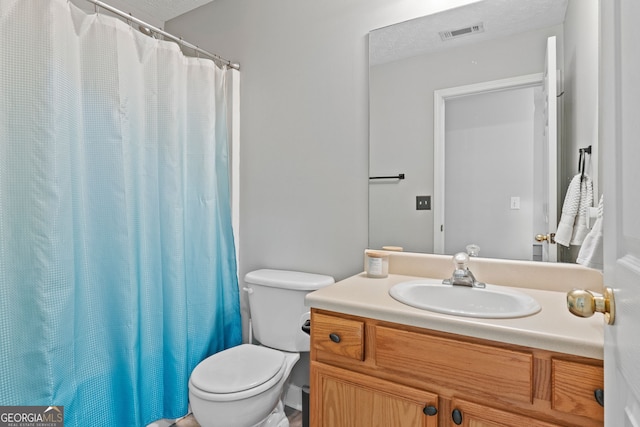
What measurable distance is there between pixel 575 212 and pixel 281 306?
53.0 inches

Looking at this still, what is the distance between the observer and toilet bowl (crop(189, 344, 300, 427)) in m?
1.35

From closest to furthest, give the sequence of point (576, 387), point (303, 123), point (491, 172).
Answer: point (576, 387) → point (491, 172) → point (303, 123)

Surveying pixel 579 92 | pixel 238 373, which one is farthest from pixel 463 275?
pixel 238 373

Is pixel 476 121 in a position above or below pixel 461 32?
below

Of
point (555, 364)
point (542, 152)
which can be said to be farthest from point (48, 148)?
point (542, 152)

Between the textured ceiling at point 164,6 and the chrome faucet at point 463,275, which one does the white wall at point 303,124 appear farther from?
the chrome faucet at point 463,275

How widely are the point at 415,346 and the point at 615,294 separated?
0.62 metres

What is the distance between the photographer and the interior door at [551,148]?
1312 mm

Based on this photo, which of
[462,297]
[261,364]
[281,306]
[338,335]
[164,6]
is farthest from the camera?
[164,6]

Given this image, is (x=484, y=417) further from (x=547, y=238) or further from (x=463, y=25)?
(x=463, y=25)

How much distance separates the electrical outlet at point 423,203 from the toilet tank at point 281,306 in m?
0.57

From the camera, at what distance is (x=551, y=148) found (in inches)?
52.2

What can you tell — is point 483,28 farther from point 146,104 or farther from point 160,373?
point 160,373

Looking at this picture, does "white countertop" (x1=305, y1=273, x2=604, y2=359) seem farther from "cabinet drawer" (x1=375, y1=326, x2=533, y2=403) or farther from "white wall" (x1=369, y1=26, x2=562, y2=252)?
"white wall" (x1=369, y1=26, x2=562, y2=252)
